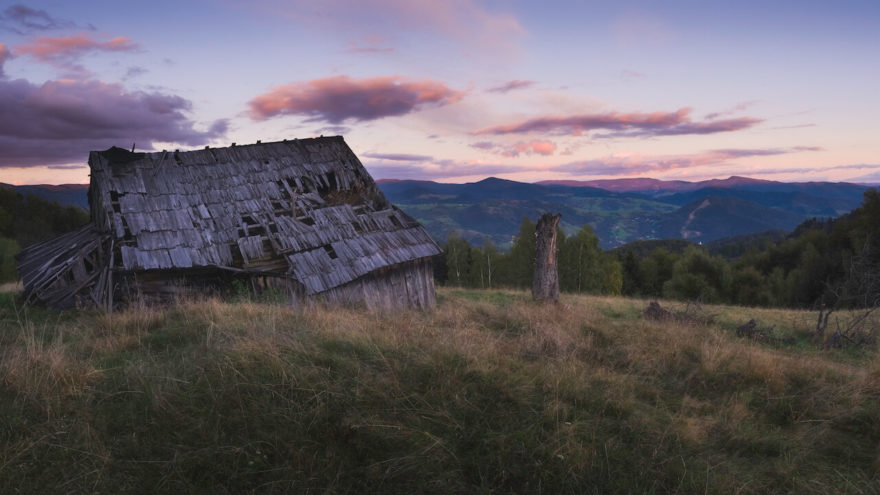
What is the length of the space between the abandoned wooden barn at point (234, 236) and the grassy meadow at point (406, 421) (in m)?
8.35

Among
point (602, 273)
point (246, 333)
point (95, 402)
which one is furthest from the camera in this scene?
point (602, 273)

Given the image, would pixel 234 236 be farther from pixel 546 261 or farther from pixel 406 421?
pixel 406 421

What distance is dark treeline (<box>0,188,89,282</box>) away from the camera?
4822 cm

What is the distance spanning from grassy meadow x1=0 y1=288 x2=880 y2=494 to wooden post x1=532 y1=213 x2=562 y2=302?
347 inches

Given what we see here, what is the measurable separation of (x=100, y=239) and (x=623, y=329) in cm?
1440

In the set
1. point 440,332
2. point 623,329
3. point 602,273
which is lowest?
point 602,273

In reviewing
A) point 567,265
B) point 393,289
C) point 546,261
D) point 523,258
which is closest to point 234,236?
point 393,289

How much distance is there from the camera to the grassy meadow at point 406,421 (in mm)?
3125

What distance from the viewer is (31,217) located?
2105 inches

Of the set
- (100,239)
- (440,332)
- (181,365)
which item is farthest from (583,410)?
(100,239)

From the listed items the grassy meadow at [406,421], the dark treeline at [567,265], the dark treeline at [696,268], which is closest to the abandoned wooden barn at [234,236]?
the grassy meadow at [406,421]

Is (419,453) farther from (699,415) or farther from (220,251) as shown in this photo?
(220,251)

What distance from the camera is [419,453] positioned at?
323 centimetres

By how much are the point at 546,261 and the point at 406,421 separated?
11771 mm
